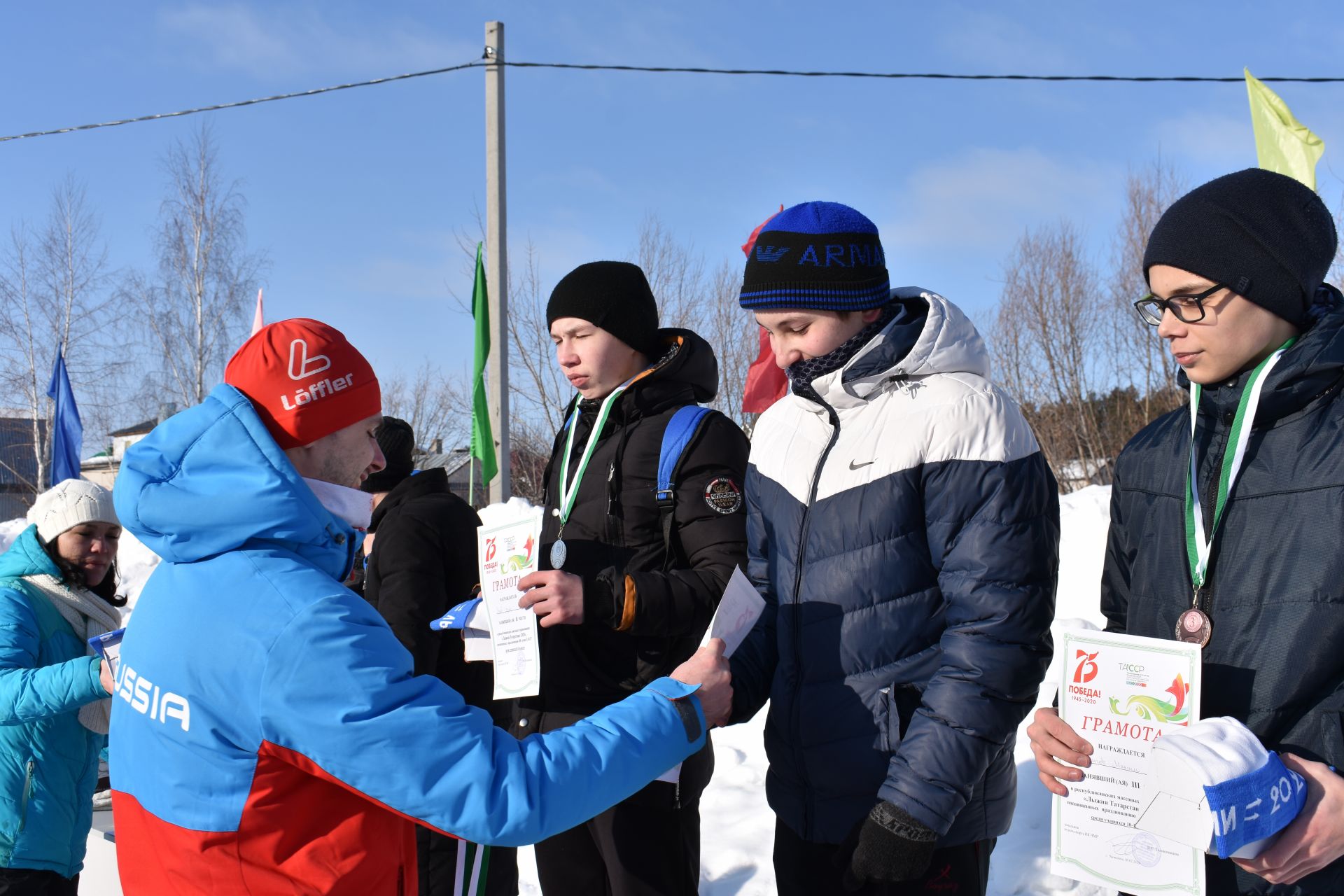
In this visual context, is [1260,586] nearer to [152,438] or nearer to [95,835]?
[152,438]

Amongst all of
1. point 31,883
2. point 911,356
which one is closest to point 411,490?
point 31,883

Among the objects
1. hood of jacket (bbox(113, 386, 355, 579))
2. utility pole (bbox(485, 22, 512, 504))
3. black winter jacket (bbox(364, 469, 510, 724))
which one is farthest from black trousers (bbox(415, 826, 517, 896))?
utility pole (bbox(485, 22, 512, 504))

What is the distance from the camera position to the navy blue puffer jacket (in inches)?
83.4

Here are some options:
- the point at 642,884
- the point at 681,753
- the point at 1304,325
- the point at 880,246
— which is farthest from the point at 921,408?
the point at 642,884

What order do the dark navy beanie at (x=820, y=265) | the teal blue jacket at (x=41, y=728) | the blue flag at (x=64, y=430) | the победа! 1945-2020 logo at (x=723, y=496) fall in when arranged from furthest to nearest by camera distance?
the blue flag at (x=64, y=430) → the teal blue jacket at (x=41, y=728) → the победа! 1945-2020 logo at (x=723, y=496) → the dark navy beanie at (x=820, y=265)

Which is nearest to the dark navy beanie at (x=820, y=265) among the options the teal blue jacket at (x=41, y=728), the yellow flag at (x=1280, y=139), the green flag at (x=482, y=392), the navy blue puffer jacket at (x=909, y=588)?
the navy blue puffer jacket at (x=909, y=588)

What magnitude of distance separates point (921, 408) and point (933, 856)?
3.29ft

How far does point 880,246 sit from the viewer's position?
102 inches

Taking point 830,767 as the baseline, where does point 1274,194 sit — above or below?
above

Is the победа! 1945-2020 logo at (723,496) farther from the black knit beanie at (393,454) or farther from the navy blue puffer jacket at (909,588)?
the black knit beanie at (393,454)

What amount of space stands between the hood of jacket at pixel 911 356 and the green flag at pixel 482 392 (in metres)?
9.09

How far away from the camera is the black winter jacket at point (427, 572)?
12.3ft

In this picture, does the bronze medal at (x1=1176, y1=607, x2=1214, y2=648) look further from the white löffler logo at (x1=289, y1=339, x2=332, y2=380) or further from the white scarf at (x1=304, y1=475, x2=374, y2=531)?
the white löffler logo at (x1=289, y1=339, x2=332, y2=380)

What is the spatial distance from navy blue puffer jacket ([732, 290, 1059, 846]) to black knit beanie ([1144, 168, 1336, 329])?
0.52 meters
